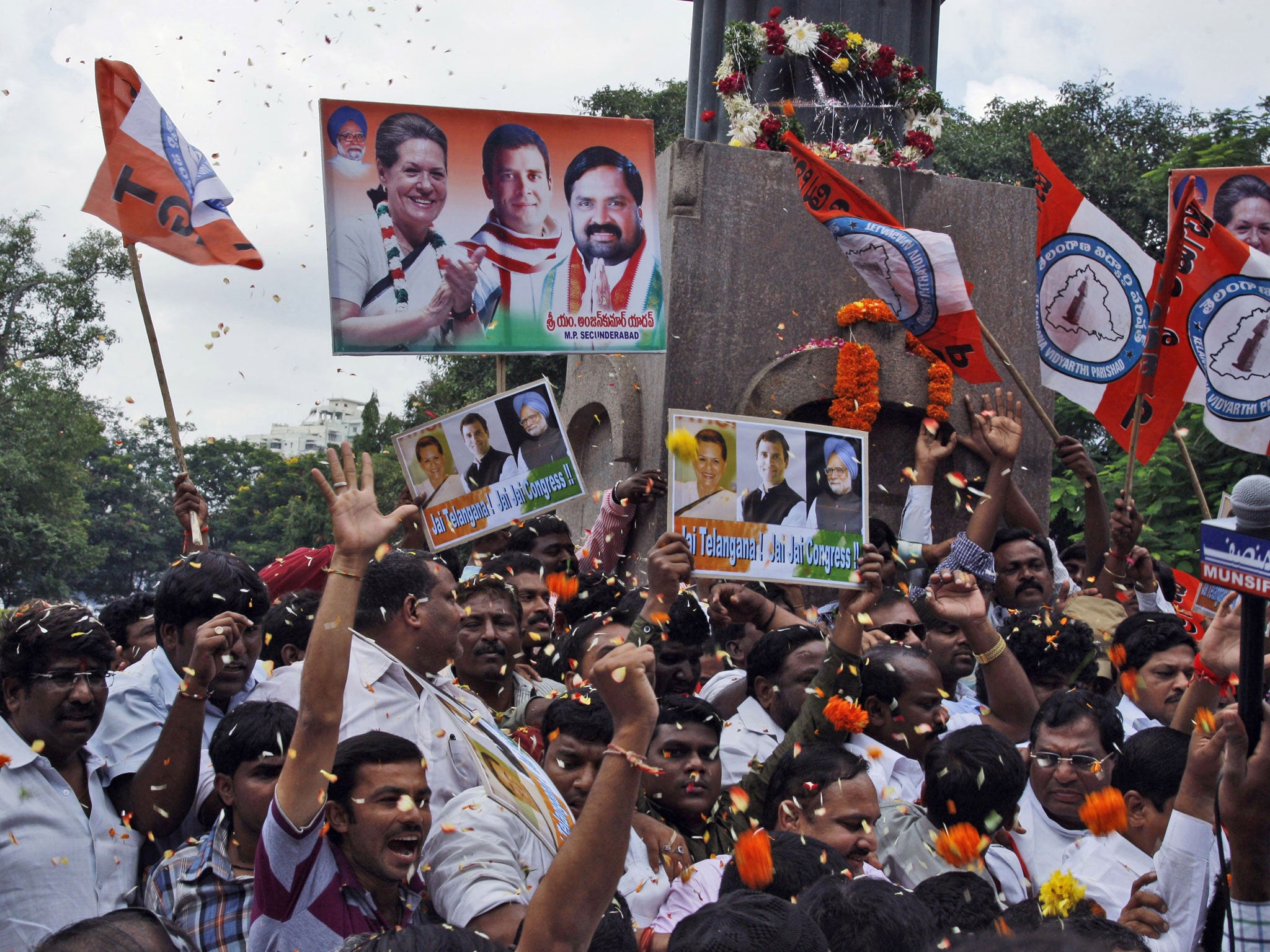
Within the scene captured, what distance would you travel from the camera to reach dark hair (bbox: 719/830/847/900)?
3.19m

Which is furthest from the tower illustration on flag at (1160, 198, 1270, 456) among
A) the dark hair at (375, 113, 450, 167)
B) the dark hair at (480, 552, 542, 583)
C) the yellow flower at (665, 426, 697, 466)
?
the dark hair at (375, 113, 450, 167)

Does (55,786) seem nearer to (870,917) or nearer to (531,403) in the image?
(870,917)

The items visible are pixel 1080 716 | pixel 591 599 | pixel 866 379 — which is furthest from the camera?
pixel 866 379

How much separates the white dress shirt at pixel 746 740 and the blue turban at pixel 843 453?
1353mm

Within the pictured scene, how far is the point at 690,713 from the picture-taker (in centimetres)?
412

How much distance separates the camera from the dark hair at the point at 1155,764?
3.79 metres

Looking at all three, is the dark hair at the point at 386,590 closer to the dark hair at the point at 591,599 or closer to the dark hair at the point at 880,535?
the dark hair at the point at 591,599

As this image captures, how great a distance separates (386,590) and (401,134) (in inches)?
168

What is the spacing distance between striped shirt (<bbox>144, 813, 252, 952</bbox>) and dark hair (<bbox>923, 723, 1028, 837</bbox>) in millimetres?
2046

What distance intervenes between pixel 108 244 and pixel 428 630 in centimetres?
2208

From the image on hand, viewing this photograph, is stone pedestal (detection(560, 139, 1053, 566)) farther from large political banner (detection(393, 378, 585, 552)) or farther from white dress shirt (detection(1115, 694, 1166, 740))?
white dress shirt (detection(1115, 694, 1166, 740))

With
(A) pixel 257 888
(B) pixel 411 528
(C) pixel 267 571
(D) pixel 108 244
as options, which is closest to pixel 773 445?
(B) pixel 411 528

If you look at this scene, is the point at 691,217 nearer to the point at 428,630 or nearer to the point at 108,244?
the point at 428,630

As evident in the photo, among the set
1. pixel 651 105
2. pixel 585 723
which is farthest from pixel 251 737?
pixel 651 105
